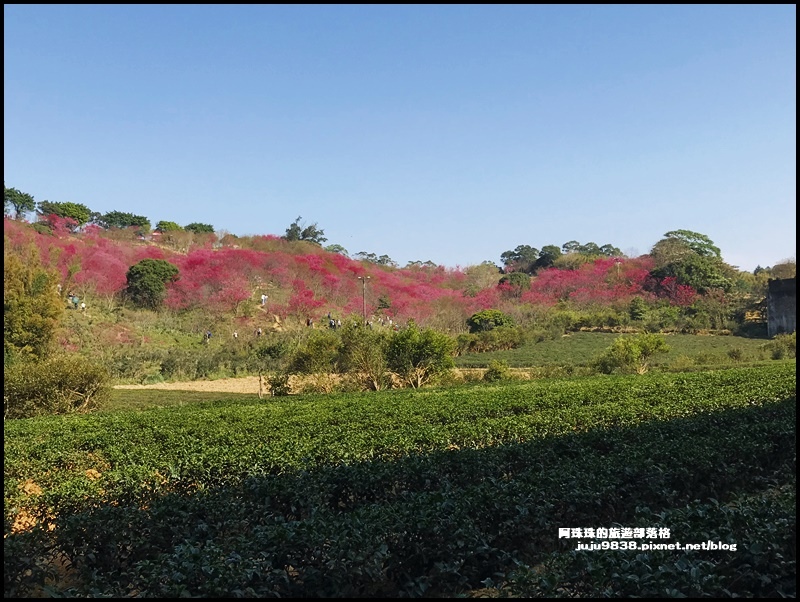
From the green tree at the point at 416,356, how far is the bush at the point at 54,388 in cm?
944

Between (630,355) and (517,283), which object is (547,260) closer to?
(517,283)

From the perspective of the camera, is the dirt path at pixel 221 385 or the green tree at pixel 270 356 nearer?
the dirt path at pixel 221 385

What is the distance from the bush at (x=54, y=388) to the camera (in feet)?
43.9

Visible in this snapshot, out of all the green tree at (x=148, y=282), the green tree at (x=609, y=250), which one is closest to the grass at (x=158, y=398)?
the green tree at (x=148, y=282)

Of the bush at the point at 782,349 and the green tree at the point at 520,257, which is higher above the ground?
the green tree at the point at 520,257

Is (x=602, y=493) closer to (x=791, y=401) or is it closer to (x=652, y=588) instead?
(x=652, y=588)

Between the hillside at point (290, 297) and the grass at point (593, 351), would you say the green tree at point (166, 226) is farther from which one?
the grass at point (593, 351)

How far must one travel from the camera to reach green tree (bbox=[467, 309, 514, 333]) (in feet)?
127

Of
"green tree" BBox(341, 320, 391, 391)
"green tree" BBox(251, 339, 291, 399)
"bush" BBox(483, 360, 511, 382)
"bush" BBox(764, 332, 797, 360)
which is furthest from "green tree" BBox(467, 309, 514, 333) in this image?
"green tree" BBox(341, 320, 391, 391)

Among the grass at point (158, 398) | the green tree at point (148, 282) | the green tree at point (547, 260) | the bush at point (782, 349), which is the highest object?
the green tree at point (547, 260)

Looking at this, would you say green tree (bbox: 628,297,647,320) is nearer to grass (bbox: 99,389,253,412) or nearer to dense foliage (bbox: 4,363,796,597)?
grass (bbox: 99,389,253,412)

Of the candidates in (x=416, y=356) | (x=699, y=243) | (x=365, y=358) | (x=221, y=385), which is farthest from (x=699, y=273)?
(x=221, y=385)

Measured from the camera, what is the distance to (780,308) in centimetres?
3612

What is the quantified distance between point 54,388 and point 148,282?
65.3 feet
